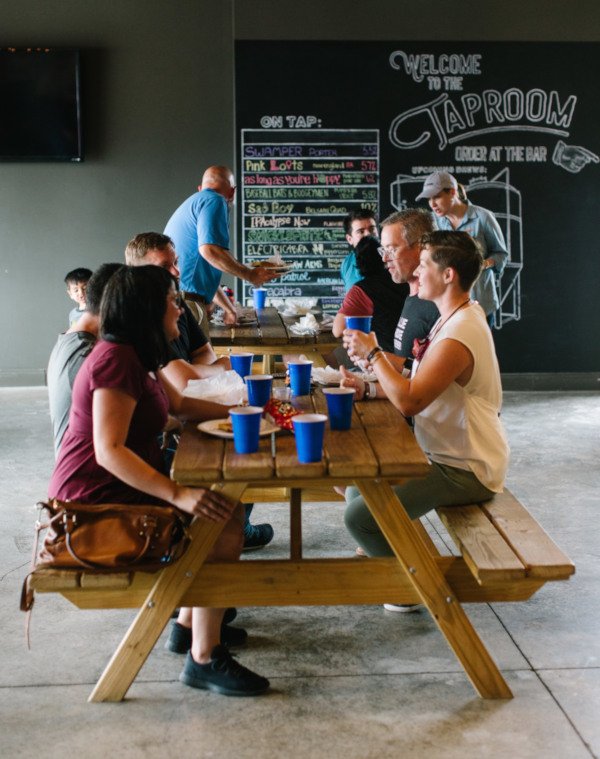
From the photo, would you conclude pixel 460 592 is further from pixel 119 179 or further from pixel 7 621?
pixel 119 179

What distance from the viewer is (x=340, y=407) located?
2545mm

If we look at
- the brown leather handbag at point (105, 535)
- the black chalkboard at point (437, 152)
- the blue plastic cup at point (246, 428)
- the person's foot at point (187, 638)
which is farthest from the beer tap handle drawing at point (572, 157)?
the brown leather handbag at point (105, 535)

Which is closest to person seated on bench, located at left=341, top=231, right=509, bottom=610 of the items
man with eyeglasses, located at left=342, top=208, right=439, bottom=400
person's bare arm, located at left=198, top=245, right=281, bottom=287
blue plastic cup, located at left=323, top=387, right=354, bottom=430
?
blue plastic cup, located at left=323, top=387, right=354, bottom=430

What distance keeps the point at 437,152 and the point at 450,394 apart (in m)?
4.50

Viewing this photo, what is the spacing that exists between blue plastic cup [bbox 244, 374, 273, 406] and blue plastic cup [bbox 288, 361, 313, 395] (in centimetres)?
33

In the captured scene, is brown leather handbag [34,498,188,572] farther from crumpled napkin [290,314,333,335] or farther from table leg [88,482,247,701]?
crumpled napkin [290,314,333,335]

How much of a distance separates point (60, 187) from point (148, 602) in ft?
17.1

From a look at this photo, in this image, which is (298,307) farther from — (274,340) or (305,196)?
(305,196)

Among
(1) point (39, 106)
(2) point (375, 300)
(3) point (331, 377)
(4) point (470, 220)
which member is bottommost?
(3) point (331, 377)

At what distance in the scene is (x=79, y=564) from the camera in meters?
2.28

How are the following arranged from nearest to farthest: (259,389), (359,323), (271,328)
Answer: (259,389) → (359,323) → (271,328)

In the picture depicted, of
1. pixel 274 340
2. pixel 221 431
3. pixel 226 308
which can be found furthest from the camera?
pixel 226 308

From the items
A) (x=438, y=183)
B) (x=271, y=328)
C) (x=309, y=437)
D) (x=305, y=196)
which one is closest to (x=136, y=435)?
(x=309, y=437)

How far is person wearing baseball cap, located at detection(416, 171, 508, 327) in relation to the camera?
219 inches
